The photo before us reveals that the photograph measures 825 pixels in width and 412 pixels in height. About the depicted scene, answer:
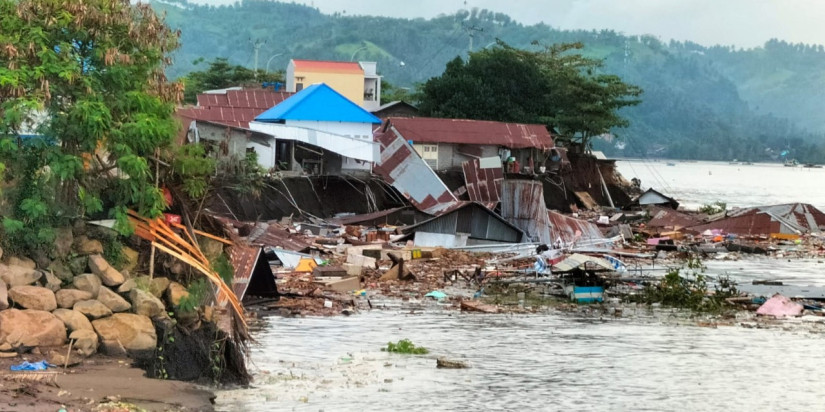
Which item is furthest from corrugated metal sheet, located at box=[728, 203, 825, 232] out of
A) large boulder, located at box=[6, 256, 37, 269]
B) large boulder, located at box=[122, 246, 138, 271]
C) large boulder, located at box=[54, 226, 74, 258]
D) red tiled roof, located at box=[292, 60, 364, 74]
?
large boulder, located at box=[6, 256, 37, 269]

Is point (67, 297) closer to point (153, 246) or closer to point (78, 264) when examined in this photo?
point (78, 264)

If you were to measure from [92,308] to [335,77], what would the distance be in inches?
2175

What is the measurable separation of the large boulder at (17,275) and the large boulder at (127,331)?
0.79 metres

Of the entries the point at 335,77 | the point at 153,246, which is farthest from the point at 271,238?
the point at 335,77

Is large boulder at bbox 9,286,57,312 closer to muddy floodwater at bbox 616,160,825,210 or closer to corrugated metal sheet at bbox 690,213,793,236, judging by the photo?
corrugated metal sheet at bbox 690,213,793,236

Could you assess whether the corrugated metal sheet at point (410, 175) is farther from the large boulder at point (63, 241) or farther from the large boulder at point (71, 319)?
the large boulder at point (71, 319)

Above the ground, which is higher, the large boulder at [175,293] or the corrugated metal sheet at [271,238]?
the large boulder at [175,293]

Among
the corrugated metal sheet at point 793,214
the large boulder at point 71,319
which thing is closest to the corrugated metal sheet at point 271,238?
Result: the large boulder at point 71,319

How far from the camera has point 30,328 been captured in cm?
1129

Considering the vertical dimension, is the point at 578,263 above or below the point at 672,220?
below

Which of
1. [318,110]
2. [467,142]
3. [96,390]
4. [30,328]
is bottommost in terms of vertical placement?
[96,390]

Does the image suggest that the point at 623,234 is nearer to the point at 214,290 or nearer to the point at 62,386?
the point at 214,290

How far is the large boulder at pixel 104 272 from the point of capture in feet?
39.7

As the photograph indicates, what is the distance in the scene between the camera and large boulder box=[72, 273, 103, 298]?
1191cm
